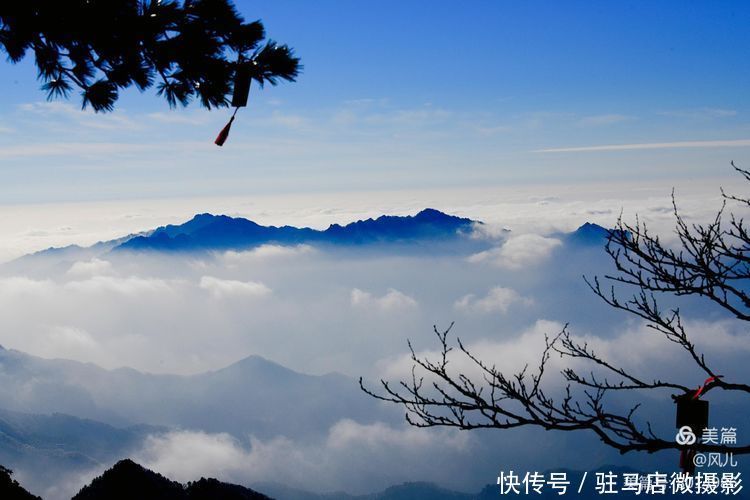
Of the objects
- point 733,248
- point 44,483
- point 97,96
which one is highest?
point 97,96

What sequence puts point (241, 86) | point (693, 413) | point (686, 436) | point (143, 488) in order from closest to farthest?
point (693, 413), point (686, 436), point (241, 86), point (143, 488)

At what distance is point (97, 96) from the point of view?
18.2 ft

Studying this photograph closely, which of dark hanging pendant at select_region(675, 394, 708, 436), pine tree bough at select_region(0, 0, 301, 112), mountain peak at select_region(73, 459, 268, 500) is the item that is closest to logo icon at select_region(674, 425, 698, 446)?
dark hanging pendant at select_region(675, 394, 708, 436)

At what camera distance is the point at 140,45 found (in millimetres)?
5117

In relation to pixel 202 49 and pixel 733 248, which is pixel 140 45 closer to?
pixel 202 49

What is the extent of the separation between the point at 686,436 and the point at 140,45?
6.52 meters

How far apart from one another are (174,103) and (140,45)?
0.65 meters

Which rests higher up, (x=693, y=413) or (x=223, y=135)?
(x=223, y=135)

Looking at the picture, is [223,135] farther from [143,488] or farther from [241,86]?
[143,488]

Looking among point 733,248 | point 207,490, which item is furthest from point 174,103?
point 207,490

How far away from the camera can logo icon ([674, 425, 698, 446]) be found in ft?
14.4

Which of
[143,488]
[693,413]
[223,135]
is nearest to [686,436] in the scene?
[693,413]

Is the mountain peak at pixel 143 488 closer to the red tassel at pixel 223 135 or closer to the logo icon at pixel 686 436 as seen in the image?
the red tassel at pixel 223 135

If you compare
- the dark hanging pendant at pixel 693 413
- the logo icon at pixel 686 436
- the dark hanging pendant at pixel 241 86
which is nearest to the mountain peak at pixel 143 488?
the dark hanging pendant at pixel 241 86
